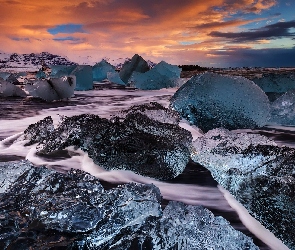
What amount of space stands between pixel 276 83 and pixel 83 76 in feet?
12.6

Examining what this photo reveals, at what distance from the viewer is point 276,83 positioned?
14.0ft

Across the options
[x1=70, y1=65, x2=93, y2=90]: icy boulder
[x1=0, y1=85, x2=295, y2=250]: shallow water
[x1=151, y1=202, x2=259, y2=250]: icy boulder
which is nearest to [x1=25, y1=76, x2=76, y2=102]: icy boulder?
[x1=70, y1=65, x2=93, y2=90]: icy boulder

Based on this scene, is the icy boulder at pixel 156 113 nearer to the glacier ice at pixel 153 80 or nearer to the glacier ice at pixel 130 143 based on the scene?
the glacier ice at pixel 130 143

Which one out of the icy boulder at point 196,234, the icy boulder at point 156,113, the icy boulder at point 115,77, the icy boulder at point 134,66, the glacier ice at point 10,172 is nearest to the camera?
the icy boulder at point 196,234

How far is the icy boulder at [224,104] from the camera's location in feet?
8.85

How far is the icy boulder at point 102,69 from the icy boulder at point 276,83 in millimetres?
4752

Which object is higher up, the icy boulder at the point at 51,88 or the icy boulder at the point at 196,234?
the icy boulder at the point at 51,88

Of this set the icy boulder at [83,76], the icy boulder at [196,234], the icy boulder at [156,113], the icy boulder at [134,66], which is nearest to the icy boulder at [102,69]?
the icy boulder at [134,66]

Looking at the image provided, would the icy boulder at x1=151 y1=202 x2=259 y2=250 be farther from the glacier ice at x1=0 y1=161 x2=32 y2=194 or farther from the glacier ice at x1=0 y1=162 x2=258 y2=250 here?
the glacier ice at x1=0 y1=161 x2=32 y2=194

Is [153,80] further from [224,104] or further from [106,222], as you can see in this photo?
[106,222]

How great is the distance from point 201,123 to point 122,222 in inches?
75.2

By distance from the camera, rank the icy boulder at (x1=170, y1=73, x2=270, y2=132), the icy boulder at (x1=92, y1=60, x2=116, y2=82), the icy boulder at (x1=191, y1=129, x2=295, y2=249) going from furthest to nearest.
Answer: the icy boulder at (x1=92, y1=60, x2=116, y2=82) < the icy boulder at (x1=170, y1=73, x2=270, y2=132) < the icy boulder at (x1=191, y1=129, x2=295, y2=249)

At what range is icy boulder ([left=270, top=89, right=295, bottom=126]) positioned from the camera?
284 cm

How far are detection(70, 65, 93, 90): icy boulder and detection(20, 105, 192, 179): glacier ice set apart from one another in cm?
447
